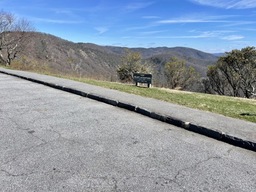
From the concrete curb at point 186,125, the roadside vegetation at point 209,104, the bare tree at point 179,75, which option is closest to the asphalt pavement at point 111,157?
the concrete curb at point 186,125

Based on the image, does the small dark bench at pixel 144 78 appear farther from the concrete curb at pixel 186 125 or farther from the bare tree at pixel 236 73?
the bare tree at pixel 236 73

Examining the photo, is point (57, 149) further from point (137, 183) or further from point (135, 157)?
point (137, 183)

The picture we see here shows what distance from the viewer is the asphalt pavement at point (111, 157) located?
3.14 meters

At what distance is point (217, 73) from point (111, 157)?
37250mm

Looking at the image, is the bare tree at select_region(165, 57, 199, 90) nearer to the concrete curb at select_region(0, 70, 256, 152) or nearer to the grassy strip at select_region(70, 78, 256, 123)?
the grassy strip at select_region(70, 78, 256, 123)

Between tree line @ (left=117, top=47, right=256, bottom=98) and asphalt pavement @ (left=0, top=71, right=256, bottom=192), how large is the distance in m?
29.3

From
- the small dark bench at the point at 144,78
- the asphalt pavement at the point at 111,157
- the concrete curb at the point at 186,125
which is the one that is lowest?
the asphalt pavement at the point at 111,157

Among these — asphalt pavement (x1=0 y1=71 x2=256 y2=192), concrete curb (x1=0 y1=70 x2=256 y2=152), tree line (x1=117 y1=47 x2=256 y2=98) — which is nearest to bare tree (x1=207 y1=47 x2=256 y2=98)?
tree line (x1=117 y1=47 x2=256 y2=98)

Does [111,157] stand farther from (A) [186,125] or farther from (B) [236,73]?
(B) [236,73]

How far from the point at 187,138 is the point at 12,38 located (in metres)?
30.8

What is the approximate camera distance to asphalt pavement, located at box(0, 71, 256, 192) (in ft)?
10.3

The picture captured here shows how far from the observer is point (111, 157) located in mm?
3879

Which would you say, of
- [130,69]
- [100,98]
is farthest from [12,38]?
[100,98]

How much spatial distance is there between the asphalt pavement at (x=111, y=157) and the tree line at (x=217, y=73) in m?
29.3
